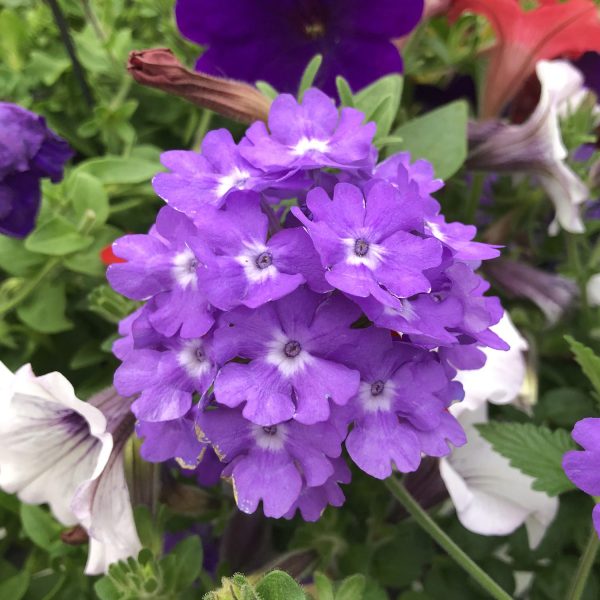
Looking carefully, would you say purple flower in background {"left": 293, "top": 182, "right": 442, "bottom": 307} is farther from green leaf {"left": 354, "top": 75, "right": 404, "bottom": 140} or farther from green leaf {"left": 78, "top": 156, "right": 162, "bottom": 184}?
green leaf {"left": 78, "top": 156, "right": 162, "bottom": 184}

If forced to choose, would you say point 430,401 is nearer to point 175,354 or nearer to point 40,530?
point 175,354

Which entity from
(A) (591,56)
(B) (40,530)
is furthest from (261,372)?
(A) (591,56)

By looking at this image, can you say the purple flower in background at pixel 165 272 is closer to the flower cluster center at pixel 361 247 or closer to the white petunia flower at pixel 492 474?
the flower cluster center at pixel 361 247

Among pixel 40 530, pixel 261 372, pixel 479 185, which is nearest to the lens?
pixel 261 372

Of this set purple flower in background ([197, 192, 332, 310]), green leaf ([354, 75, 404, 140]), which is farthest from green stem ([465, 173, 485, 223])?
purple flower in background ([197, 192, 332, 310])

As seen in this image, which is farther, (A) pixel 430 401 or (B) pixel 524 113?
(B) pixel 524 113

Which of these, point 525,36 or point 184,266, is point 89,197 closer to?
point 184,266
